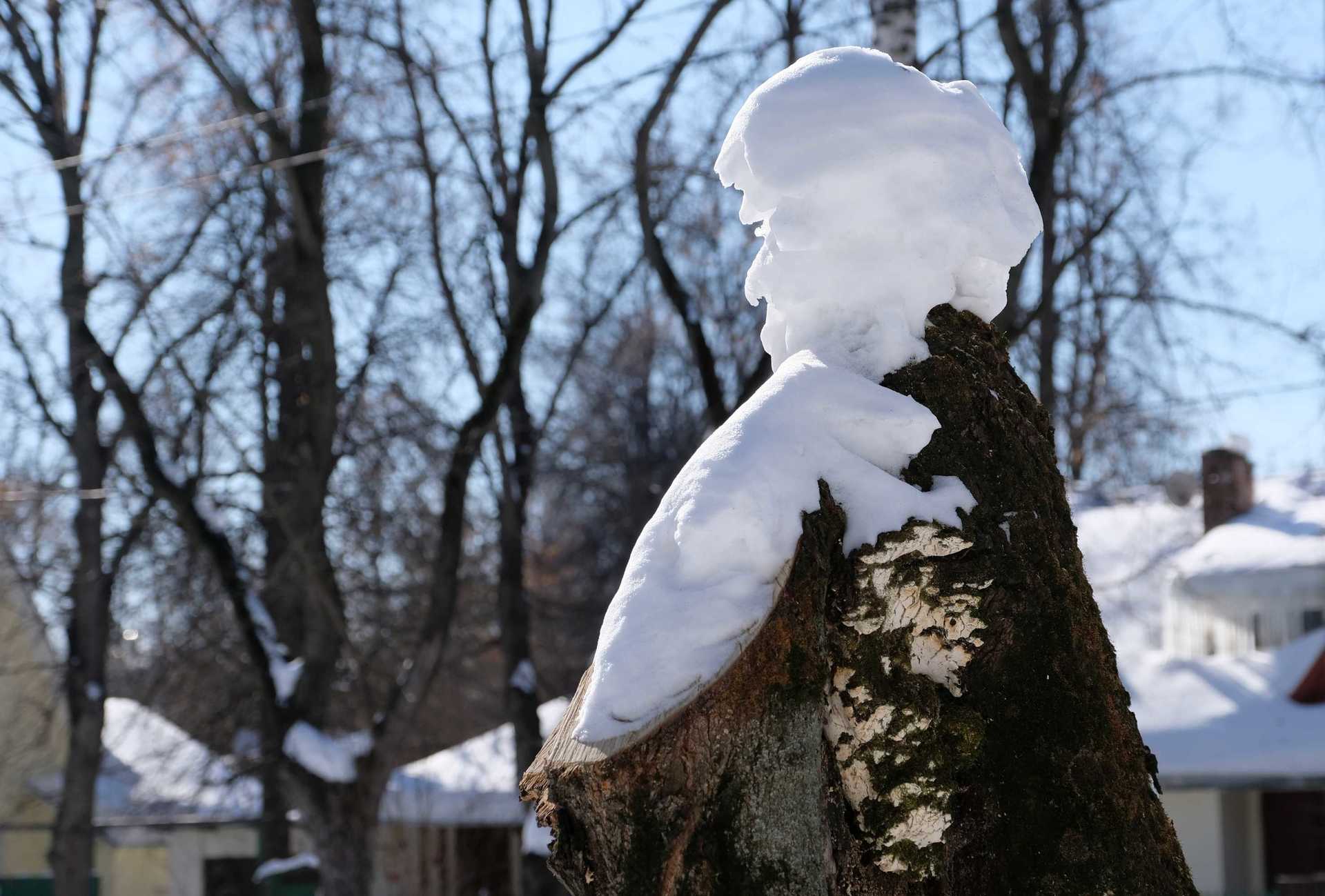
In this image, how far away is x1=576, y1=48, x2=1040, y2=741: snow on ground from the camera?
95.1 inches

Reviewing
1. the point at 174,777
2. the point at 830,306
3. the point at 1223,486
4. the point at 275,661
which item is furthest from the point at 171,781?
the point at 830,306

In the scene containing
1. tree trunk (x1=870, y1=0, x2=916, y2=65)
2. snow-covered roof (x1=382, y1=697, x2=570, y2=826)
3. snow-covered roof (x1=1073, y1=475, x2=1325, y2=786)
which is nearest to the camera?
tree trunk (x1=870, y1=0, x2=916, y2=65)

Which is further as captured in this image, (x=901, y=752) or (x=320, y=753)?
(x=320, y=753)

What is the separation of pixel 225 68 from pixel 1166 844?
1026cm

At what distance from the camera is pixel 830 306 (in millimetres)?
2871

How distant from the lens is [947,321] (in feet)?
9.42

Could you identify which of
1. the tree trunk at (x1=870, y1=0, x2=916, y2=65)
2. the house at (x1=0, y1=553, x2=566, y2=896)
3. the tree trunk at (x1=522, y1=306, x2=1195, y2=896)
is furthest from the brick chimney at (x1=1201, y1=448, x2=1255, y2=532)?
the tree trunk at (x1=522, y1=306, x2=1195, y2=896)

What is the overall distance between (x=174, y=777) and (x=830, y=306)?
51.3 feet

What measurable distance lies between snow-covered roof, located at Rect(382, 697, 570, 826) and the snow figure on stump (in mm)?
13721

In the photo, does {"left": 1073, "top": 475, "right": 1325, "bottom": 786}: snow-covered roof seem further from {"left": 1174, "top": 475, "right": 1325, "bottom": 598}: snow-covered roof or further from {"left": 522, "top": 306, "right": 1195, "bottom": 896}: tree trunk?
{"left": 522, "top": 306, "right": 1195, "bottom": 896}: tree trunk

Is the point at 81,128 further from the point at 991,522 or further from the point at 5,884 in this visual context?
the point at 991,522

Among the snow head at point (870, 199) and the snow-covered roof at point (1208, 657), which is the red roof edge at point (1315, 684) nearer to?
the snow-covered roof at point (1208, 657)

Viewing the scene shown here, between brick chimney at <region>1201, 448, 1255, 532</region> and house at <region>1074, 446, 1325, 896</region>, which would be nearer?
house at <region>1074, 446, 1325, 896</region>

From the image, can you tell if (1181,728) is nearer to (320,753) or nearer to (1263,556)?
(1263,556)
